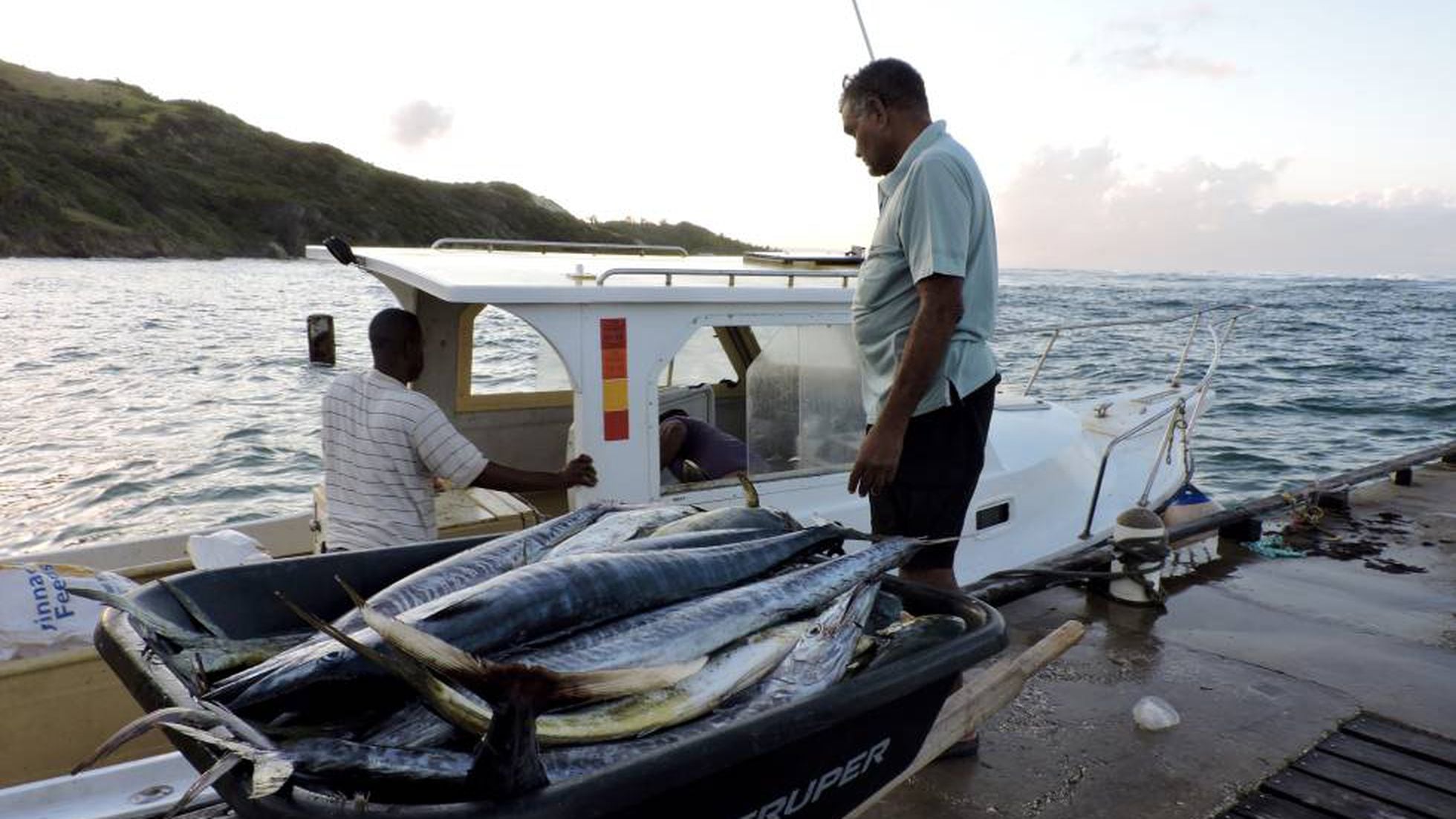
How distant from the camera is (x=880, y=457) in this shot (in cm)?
279

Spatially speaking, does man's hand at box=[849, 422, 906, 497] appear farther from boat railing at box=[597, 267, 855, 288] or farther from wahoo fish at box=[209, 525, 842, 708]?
boat railing at box=[597, 267, 855, 288]

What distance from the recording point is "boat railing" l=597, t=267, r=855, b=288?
4258 millimetres

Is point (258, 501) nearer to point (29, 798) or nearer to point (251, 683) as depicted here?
point (29, 798)

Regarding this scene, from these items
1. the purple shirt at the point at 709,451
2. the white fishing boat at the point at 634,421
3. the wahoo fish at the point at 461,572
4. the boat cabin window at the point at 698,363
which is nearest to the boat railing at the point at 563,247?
the white fishing boat at the point at 634,421

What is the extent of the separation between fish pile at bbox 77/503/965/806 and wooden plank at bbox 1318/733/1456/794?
8.32 ft

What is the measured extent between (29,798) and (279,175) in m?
104

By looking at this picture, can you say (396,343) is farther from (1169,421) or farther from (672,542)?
(1169,421)

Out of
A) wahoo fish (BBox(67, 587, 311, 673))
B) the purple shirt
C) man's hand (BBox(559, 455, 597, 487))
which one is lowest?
the purple shirt

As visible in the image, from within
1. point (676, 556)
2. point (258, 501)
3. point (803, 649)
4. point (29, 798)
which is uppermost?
point (676, 556)

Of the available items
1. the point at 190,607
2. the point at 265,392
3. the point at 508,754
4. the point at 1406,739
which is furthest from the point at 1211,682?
the point at 265,392

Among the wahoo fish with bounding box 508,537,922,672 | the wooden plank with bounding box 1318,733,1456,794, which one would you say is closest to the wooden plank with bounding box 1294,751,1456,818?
the wooden plank with bounding box 1318,733,1456,794

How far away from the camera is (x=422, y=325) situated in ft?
19.0

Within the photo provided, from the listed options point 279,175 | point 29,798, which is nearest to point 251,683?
point 29,798

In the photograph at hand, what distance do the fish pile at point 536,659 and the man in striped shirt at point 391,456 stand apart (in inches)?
72.0
